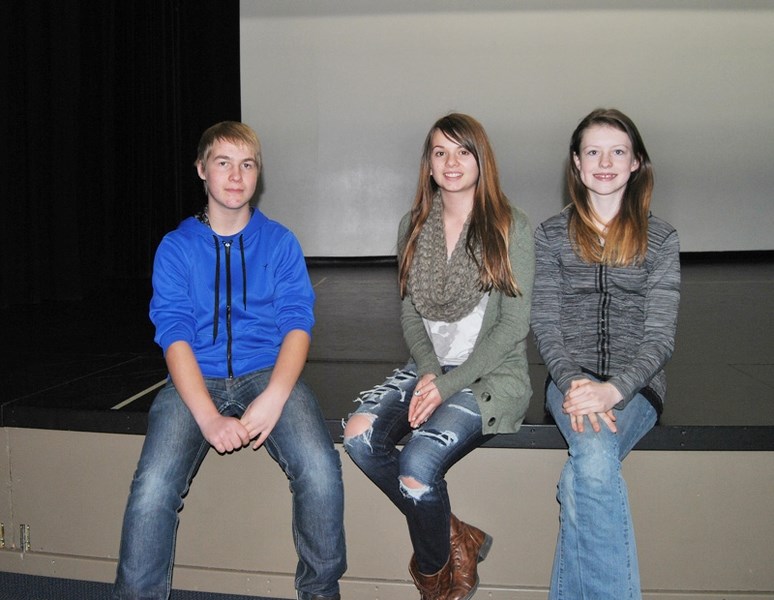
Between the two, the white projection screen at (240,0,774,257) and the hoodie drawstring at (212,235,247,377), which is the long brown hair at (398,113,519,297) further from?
the white projection screen at (240,0,774,257)

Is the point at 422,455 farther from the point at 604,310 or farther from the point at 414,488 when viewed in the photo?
the point at 604,310

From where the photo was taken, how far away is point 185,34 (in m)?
6.34

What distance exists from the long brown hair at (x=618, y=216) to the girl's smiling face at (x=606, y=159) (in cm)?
1

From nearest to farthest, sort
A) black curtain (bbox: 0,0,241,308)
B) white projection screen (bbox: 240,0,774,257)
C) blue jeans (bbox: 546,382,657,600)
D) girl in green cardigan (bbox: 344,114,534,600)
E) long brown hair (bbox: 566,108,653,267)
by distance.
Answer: blue jeans (bbox: 546,382,657,600) → girl in green cardigan (bbox: 344,114,534,600) → long brown hair (bbox: 566,108,653,267) → black curtain (bbox: 0,0,241,308) → white projection screen (bbox: 240,0,774,257)

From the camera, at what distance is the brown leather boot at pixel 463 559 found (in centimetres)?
167

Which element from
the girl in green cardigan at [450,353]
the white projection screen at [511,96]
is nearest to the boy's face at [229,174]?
the girl in green cardigan at [450,353]

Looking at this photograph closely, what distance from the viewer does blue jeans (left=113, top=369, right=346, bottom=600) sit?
1.48m

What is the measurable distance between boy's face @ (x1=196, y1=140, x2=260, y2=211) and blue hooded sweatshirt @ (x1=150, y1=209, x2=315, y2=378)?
3.4 inches

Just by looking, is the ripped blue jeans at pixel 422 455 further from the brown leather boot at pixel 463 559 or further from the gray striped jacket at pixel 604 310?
the gray striped jacket at pixel 604 310

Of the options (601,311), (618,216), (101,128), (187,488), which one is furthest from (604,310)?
(101,128)

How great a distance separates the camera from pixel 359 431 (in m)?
1.62

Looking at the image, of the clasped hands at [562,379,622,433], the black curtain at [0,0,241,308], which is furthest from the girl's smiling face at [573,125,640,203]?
the black curtain at [0,0,241,308]

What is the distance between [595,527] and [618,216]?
2.25ft

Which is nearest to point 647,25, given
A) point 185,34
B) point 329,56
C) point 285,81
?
point 329,56
